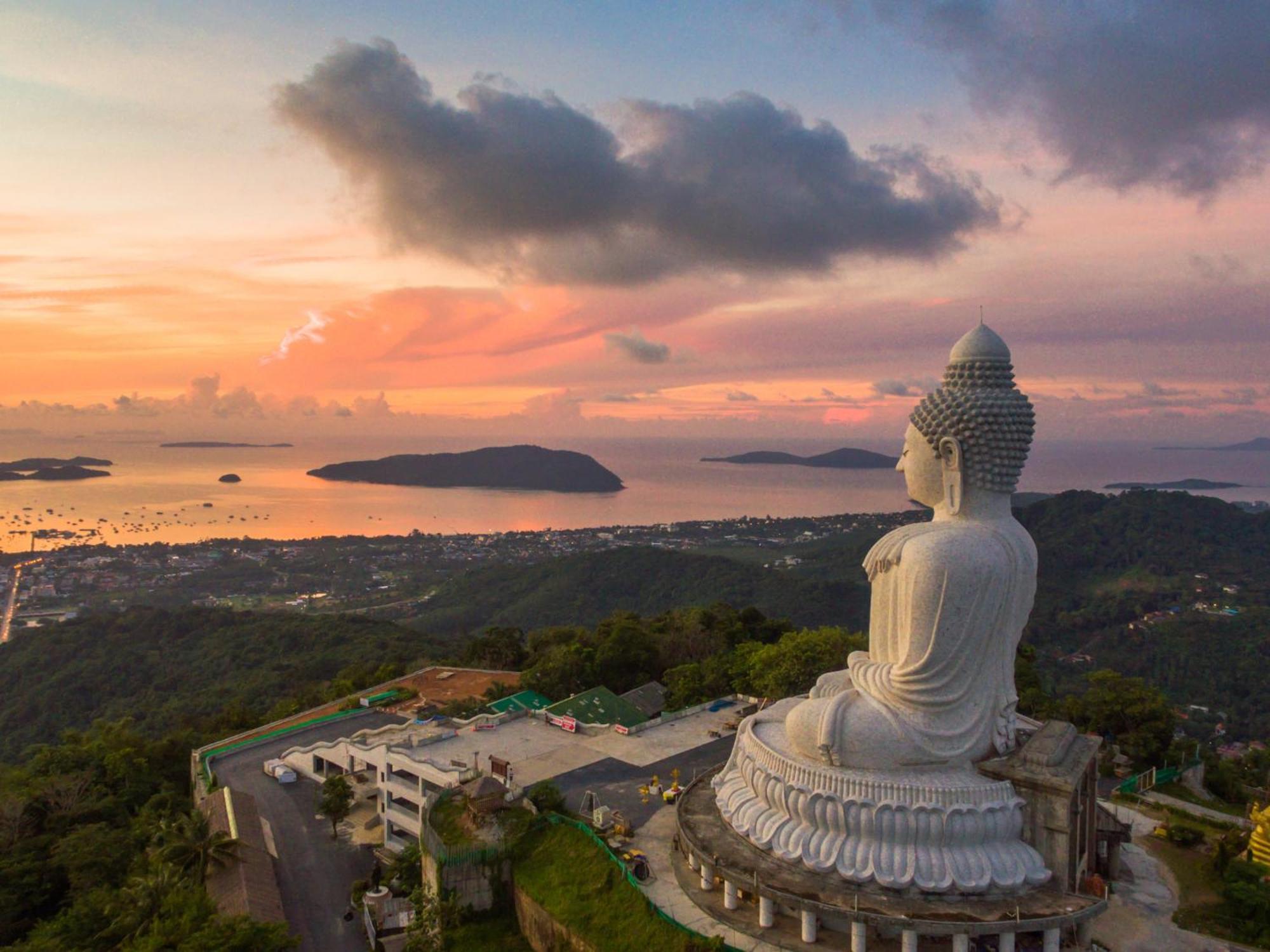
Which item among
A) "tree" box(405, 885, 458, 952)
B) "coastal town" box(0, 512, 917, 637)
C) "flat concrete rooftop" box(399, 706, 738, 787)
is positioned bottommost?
"coastal town" box(0, 512, 917, 637)

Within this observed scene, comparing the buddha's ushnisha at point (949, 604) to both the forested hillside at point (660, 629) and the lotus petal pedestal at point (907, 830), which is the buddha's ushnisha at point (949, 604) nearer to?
the lotus petal pedestal at point (907, 830)

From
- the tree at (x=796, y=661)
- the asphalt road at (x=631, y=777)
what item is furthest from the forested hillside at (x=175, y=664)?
the asphalt road at (x=631, y=777)

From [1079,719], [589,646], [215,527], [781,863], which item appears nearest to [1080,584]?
[1079,719]

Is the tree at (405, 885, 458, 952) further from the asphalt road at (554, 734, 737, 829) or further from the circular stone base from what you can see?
the circular stone base

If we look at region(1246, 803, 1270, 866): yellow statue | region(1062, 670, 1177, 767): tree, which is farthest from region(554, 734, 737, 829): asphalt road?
region(1246, 803, 1270, 866): yellow statue

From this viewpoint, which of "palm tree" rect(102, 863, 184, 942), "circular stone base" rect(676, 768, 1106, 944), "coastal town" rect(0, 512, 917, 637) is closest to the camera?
"circular stone base" rect(676, 768, 1106, 944)

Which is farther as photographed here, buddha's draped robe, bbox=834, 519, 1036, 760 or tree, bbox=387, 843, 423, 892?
tree, bbox=387, 843, 423, 892
